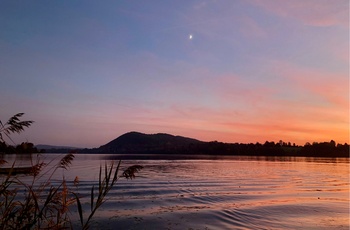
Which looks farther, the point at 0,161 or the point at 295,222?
the point at 295,222

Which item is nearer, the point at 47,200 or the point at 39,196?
the point at 47,200

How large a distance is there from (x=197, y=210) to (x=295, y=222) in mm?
6038

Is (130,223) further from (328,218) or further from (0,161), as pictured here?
(328,218)

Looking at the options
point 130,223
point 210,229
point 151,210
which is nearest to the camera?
point 210,229

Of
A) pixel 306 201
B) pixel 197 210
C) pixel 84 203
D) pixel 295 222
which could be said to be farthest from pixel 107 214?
pixel 306 201

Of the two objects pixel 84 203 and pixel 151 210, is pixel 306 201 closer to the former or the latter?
pixel 151 210

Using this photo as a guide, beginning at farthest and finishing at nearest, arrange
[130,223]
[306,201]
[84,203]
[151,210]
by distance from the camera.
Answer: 1. [306,201]
2. [84,203]
3. [151,210]
4. [130,223]

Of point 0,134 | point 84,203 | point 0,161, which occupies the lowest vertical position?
point 84,203

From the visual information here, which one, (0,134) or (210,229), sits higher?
(0,134)

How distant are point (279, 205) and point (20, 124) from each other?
19.8m

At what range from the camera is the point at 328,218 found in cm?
1762

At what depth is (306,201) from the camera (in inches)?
941

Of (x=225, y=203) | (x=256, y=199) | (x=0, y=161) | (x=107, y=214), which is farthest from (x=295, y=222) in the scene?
(x=0, y=161)

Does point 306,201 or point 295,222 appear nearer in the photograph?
point 295,222
